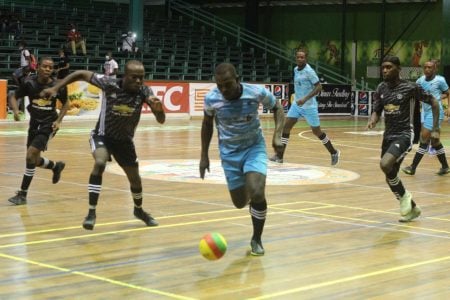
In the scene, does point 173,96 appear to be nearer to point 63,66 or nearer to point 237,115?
point 63,66

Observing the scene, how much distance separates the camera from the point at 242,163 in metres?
8.45

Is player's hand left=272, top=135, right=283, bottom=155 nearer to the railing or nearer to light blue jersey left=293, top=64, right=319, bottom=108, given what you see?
light blue jersey left=293, top=64, right=319, bottom=108

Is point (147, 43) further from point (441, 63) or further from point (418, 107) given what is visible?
point (418, 107)

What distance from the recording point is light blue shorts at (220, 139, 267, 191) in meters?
8.38

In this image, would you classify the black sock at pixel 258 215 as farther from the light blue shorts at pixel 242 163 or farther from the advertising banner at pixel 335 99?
the advertising banner at pixel 335 99

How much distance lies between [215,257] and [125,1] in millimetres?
39986

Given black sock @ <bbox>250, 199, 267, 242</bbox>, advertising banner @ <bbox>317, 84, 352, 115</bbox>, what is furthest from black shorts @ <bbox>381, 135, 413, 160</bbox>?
advertising banner @ <bbox>317, 84, 352, 115</bbox>

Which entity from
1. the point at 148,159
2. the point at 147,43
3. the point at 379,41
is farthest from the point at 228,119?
the point at 379,41

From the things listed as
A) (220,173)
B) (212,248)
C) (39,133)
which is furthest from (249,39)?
(212,248)

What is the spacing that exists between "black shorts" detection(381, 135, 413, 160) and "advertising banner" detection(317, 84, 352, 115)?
28.0m

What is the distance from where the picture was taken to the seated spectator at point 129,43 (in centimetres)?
3756

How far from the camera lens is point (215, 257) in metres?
7.71

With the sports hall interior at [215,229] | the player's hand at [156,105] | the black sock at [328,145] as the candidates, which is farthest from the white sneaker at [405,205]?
the black sock at [328,145]

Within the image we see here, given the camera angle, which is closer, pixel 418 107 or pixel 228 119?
pixel 228 119
